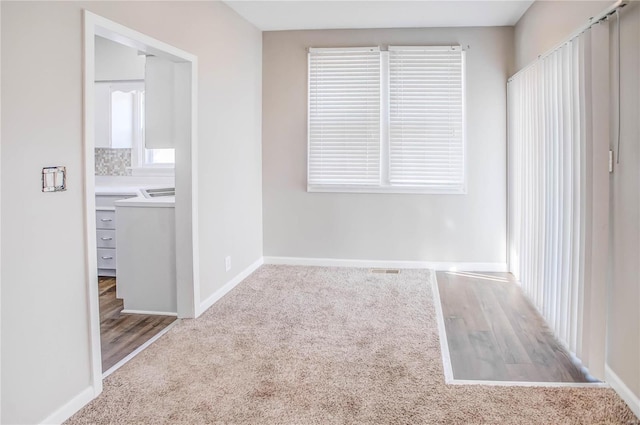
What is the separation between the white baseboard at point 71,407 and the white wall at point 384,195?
3.13m

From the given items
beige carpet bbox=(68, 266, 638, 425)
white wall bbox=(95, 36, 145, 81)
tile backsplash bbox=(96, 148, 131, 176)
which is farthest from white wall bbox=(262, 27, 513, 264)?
tile backsplash bbox=(96, 148, 131, 176)

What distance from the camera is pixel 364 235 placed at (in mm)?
5254

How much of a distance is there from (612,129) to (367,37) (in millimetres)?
3194

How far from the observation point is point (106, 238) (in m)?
4.88

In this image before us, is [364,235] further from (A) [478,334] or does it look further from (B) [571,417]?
(B) [571,417]

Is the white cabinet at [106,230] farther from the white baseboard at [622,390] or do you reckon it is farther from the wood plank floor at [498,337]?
the white baseboard at [622,390]

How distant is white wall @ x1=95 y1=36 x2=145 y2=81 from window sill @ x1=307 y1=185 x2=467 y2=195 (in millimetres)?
2485

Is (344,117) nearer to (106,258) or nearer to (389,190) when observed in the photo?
(389,190)

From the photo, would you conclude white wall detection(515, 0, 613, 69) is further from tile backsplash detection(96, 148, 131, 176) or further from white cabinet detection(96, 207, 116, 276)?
tile backsplash detection(96, 148, 131, 176)

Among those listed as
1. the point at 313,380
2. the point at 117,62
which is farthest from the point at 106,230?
the point at 313,380

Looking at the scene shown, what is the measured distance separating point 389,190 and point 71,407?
12.1 ft

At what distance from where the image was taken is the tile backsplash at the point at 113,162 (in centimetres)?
577

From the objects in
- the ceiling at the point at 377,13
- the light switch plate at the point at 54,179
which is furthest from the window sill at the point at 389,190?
the light switch plate at the point at 54,179

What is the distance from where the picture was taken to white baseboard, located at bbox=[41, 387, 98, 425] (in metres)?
2.13
